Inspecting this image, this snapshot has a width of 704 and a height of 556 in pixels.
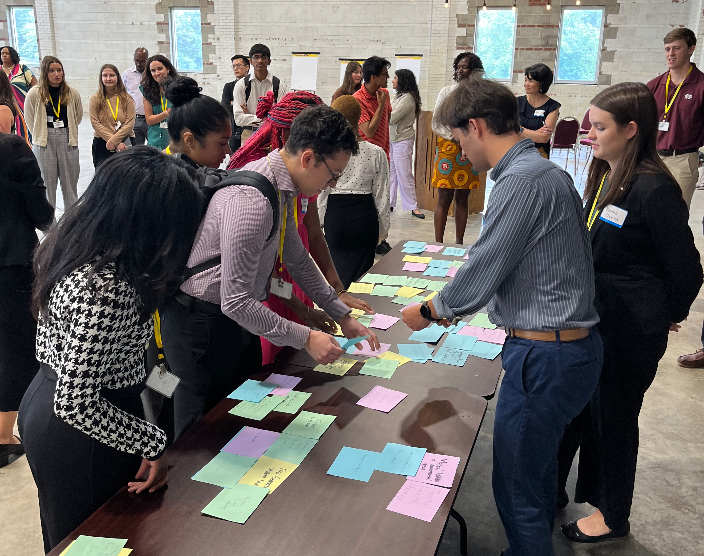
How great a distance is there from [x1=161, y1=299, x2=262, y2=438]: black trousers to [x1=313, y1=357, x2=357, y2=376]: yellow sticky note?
0.25 metres

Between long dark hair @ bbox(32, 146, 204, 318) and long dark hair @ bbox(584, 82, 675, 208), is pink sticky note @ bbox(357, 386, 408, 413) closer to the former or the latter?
long dark hair @ bbox(32, 146, 204, 318)

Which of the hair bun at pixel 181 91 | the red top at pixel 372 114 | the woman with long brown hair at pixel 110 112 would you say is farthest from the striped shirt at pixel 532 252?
the woman with long brown hair at pixel 110 112

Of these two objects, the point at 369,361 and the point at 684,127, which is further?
the point at 684,127

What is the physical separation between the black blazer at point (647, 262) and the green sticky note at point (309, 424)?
986 millimetres

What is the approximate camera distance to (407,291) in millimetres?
Result: 2691

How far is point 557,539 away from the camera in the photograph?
228 cm

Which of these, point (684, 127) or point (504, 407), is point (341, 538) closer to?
point (504, 407)

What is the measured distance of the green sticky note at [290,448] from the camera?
4.90 feet

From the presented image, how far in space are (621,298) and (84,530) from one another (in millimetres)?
1632

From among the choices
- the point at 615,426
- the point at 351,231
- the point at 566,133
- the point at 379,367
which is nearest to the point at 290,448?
the point at 379,367

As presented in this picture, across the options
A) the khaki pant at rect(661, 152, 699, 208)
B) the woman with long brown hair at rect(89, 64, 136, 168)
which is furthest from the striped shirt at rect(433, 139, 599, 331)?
the woman with long brown hair at rect(89, 64, 136, 168)

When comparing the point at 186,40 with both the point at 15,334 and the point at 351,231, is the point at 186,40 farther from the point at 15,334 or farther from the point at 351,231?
the point at 15,334

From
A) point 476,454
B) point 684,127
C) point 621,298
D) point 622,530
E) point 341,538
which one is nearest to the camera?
point 341,538

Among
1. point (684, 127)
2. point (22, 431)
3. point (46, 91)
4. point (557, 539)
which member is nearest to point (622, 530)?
point (557, 539)
